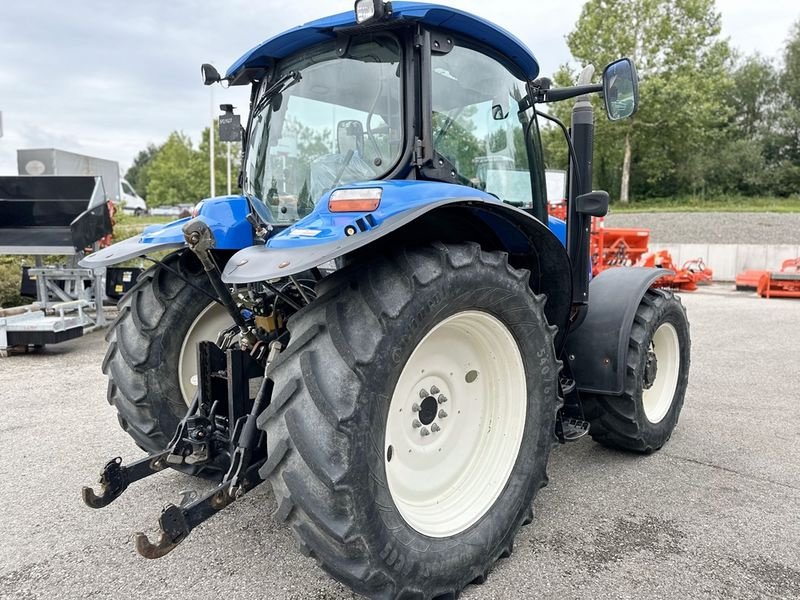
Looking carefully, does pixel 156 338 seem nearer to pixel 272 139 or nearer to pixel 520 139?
pixel 272 139

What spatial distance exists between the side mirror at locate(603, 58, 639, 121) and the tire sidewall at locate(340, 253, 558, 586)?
1164 mm

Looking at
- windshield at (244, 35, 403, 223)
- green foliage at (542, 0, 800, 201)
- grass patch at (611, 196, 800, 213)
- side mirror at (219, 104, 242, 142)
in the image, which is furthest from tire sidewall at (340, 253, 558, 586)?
grass patch at (611, 196, 800, 213)

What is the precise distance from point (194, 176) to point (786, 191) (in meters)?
35.4

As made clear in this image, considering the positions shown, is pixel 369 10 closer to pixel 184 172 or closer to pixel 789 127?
pixel 789 127

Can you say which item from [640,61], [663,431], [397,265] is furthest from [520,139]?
[640,61]

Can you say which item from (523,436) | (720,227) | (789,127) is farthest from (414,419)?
(789,127)

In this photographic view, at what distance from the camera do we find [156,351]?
9.82 feet

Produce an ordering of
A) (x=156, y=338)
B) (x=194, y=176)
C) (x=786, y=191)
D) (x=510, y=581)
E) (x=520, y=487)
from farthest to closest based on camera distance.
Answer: (x=194, y=176) → (x=786, y=191) → (x=156, y=338) → (x=520, y=487) → (x=510, y=581)

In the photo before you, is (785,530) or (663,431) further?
(663,431)

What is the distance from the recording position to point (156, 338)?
9.82 feet

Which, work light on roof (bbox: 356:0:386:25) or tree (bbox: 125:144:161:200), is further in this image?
tree (bbox: 125:144:161:200)

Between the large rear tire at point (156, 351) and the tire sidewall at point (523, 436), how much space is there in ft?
4.33

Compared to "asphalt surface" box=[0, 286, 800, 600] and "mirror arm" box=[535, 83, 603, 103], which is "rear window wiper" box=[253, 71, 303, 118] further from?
"asphalt surface" box=[0, 286, 800, 600]

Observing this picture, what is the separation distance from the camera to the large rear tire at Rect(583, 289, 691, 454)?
3443mm
